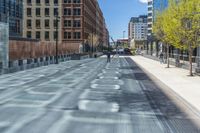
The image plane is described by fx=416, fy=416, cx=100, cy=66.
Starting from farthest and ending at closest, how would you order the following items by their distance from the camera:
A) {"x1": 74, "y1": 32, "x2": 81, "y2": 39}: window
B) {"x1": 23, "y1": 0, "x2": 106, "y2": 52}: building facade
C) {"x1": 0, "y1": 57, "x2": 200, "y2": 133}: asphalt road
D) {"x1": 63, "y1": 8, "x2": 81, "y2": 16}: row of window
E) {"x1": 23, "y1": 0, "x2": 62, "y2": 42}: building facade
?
{"x1": 63, "y1": 8, "x2": 81, "y2": 16}: row of window < {"x1": 74, "y1": 32, "x2": 81, "y2": 39}: window < {"x1": 23, "y1": 0, "x2": 106, "y2": 52}: building facade < {"x1": 23, "y1": 0, "x2": 62, "y2": 42}: building facade < {"x1": 0, "y1": 57, "x2": 200, "y2": 133}: asphalt road

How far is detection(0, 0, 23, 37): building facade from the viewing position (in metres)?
69.0

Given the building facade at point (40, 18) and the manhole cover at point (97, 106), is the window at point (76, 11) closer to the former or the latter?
the building facade at point (40, 18)

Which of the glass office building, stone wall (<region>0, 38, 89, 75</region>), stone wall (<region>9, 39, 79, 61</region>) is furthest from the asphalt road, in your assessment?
the glass office building

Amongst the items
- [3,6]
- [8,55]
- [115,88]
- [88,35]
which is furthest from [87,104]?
[88,35]

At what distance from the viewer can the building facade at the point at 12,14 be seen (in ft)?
226

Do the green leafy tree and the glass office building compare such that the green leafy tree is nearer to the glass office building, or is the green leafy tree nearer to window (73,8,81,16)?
the glass office building

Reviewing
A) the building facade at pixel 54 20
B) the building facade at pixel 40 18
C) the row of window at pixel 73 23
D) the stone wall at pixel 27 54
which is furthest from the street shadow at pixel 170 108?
the building facade at pixel 40 18

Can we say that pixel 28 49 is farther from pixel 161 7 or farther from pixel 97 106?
pixel 161 7

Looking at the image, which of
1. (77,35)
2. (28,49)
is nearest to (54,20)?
(77,35)

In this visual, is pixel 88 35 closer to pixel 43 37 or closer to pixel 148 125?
pixel 43 37

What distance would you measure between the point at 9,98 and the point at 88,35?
11196 centimetres

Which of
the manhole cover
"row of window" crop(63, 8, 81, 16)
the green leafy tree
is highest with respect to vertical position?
"row of window" crop(63, 8, 81, 16)

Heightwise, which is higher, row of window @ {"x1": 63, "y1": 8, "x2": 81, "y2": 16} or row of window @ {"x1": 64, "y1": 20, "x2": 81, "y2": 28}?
row of window @ {"x1": 63, "y1": 8, "x2": 81, "y2": 16}

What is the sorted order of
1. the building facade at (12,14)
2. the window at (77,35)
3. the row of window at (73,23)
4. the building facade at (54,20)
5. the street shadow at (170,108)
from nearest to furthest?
1. the street shadow at (170,108)
2. the building facade at (12,14)
3. the building facade at (54,20)
4. the window at (77,35)
5. the row of window at (73,23)
